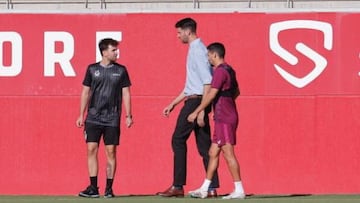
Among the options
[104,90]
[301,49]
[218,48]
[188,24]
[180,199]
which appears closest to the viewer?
[218,48]

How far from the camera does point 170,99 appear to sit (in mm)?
14172

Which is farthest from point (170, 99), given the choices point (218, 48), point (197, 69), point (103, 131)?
point (218, 48)

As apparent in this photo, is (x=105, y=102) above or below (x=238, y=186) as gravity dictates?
above

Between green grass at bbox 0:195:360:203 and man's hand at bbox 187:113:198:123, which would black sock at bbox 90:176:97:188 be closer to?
green grass at bbox 0:195:360:203

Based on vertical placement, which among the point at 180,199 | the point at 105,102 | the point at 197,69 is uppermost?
the point at 197,69

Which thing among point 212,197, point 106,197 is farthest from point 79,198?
point 212,197

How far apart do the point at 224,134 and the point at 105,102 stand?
1416 millimetres

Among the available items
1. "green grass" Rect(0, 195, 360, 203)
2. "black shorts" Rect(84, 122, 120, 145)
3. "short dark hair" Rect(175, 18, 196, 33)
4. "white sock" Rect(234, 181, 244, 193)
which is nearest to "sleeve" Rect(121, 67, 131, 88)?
"black shorts" Rect(84, 122, 120, 145)

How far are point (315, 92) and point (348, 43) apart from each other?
0.71 metres

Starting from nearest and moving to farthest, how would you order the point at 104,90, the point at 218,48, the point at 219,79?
the point at 219,79 < the point at 218,48 < the point at 104,90

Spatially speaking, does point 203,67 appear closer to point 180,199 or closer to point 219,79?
point 219,79

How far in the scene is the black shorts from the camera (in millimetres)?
12445

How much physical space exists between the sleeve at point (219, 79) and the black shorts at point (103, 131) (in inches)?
52.2

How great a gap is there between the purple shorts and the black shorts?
1174mm
